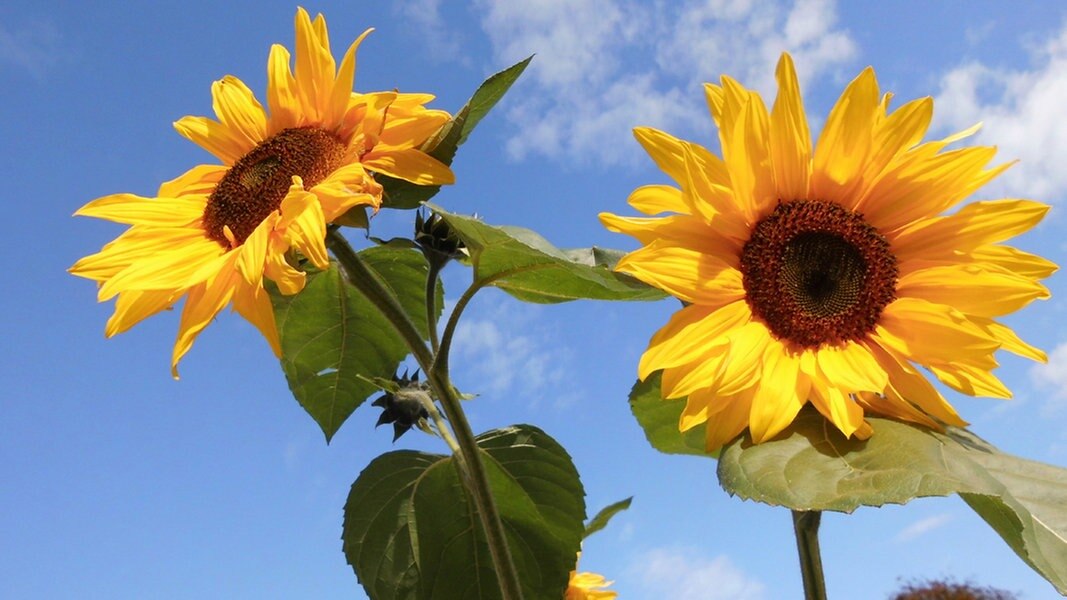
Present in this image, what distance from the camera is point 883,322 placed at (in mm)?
1725

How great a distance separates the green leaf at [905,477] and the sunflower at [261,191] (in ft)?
2.46

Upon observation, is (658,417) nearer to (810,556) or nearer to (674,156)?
(810,556)

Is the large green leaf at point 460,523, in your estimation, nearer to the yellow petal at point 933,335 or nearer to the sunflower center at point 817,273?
the sunflower center at point 817,273

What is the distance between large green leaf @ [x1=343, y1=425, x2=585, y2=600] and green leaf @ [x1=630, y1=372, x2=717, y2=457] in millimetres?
282

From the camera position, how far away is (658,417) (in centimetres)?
183

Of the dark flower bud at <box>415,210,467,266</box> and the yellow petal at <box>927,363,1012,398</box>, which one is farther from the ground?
the dark flower bud at <box>415,210,467,266</box>

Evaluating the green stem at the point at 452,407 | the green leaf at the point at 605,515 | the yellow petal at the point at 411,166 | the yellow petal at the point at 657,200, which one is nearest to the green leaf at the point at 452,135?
the yellow petal at the point at 411,166

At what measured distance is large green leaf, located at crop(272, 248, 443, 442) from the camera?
224 cm

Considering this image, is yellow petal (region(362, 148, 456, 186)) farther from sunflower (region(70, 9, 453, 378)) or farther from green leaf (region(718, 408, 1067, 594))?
green leaf (region(718, 408, 1067, 594))

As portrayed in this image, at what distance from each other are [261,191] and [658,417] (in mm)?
875

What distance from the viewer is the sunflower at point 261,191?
5.46ft

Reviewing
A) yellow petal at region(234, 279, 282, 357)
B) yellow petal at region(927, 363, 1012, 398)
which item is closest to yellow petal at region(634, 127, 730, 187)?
yellow petal at region(927, 363, 1012, 398)

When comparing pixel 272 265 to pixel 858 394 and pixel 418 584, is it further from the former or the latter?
pixel 858 394

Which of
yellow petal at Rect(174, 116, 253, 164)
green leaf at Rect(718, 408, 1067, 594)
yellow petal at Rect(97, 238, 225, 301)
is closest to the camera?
green leaf at Rect(718, 408, 1067, 594)
